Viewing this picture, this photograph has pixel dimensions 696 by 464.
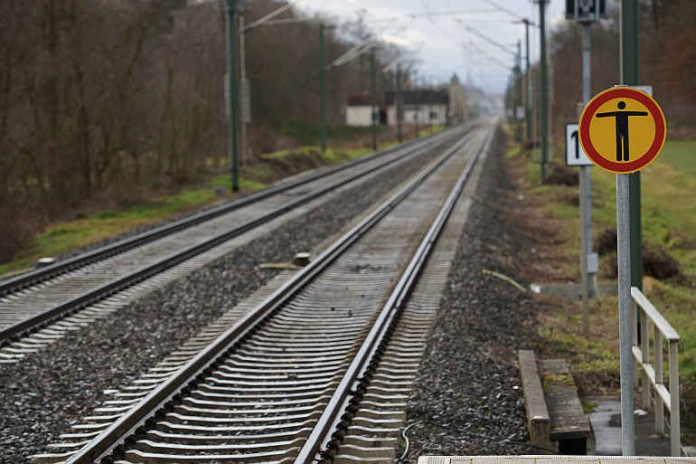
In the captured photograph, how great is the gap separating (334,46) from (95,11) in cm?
5871

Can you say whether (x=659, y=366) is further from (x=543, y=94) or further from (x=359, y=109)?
(x=359, y=109)

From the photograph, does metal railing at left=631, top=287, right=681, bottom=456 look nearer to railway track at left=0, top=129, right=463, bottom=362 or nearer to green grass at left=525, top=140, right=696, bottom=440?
green grass at left=525, top=140, right=696, bottom=440

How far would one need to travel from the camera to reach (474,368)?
A: 9.77 meters

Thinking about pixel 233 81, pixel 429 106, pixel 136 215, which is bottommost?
pixel 136 215

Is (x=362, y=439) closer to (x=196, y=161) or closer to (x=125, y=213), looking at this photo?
(x=125, y=213)

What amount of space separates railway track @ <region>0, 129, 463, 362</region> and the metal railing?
6.04m

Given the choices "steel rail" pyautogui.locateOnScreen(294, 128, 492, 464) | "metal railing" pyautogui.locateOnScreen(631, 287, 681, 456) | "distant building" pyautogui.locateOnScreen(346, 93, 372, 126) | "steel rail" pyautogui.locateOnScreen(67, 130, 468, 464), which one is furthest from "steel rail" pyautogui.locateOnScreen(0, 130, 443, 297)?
"distant building" pyautogui.locateOnScreen(346, 93, 372, 126)

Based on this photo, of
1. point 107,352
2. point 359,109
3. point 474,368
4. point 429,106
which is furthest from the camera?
point 429,106

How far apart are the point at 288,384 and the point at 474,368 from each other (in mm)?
1720

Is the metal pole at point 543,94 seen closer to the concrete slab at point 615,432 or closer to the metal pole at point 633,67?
the metal pole at point 633,67

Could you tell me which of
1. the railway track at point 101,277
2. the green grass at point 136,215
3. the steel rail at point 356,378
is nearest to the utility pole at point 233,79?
the green grass at point 136,215

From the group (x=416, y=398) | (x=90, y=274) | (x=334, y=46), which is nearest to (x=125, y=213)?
(x=90, y=274)

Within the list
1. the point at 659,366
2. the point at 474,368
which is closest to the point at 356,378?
the point at 474,368

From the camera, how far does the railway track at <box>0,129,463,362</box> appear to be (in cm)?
1204
